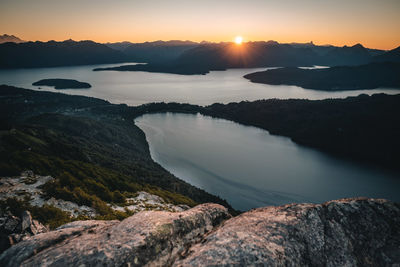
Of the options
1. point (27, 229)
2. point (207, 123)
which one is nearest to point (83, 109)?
point (207, 123)

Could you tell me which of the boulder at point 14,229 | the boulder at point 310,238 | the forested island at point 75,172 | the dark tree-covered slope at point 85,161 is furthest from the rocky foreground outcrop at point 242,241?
the dark tree-covered slope at point 85,161

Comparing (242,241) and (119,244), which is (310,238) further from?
(119,244)

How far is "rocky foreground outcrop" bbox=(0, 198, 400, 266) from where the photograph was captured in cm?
666

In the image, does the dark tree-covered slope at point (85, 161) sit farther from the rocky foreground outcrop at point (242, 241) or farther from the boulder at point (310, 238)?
the boulder at point (310, 238)

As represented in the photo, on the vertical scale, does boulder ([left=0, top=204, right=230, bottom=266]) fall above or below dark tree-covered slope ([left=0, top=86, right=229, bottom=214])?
above

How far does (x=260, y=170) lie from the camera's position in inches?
3322

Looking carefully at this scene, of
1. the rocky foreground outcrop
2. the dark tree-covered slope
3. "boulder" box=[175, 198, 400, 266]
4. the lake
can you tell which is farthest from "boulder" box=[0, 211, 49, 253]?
the lake

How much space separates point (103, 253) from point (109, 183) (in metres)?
25.6

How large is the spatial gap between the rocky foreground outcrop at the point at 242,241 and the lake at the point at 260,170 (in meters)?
57.6

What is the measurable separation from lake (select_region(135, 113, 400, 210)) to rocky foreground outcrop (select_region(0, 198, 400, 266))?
5762cm

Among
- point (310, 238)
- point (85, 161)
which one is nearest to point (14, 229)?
point (310, 238)

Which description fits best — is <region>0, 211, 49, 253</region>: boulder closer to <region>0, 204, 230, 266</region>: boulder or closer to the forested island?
<region>0, 204, 230, 266</region>: boulder

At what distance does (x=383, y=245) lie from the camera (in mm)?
7879

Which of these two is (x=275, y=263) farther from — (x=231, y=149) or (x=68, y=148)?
(x=231, y=149)
